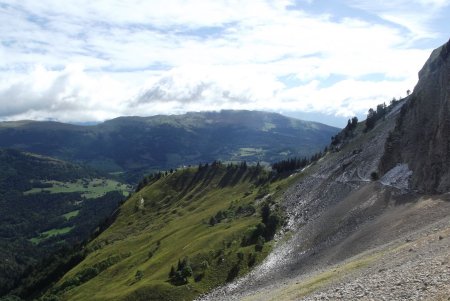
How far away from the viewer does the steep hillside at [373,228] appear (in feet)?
130

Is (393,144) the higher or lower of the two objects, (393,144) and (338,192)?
the higher

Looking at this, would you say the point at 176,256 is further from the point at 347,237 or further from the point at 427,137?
the point at 427,137

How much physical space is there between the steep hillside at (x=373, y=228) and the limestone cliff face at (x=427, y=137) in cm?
25

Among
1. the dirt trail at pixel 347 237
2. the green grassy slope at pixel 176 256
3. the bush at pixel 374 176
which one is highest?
the bush at pixel 374 176

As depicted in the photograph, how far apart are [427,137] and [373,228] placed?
2622 cm

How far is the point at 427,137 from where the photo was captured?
281ft

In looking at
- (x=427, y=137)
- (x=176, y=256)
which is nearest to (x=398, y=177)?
(x=427, y=137)

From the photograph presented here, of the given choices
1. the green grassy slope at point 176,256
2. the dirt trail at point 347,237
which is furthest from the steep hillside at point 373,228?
the green grassy slope at point 176,256

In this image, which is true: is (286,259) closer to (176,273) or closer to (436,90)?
(176,273)

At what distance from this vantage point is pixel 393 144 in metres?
96.6

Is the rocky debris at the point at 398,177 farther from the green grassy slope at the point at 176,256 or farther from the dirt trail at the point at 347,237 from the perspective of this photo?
the green grassy slope at the point at 176,256

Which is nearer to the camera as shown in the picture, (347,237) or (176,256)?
(347,237)

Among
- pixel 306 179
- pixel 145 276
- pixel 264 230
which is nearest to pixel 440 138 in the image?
pixel 264 230

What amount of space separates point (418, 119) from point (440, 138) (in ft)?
49.3
